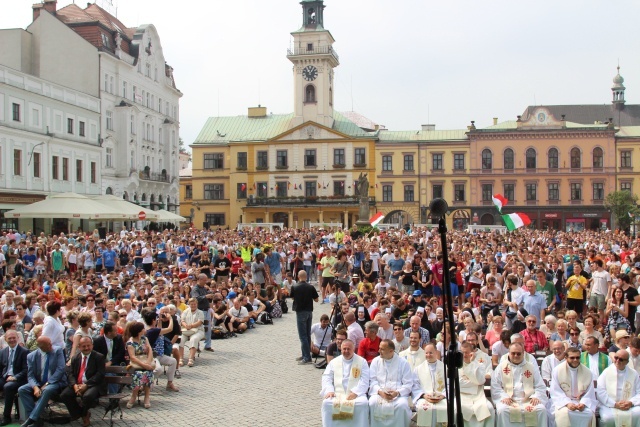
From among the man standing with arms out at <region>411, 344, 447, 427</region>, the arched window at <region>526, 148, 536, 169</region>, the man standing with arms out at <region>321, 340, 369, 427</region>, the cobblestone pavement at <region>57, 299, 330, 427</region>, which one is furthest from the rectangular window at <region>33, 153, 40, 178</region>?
the arched window at <region>526, 148, 536, 169</region>

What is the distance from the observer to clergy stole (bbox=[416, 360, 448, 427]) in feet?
29.2

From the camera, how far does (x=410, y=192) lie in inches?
2653

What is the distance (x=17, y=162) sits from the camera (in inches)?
1533

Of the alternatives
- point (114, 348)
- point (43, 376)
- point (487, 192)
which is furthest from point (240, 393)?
point (487, 192)

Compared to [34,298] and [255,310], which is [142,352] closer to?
[34,298]

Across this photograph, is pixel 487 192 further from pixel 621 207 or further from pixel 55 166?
pixel 55 166

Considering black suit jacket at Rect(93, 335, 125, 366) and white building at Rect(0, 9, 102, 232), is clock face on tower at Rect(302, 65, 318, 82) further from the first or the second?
black suit jacket at Rect(93, 335, 125, 366)

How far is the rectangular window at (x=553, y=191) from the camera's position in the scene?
216ft

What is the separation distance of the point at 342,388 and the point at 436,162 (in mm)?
59629

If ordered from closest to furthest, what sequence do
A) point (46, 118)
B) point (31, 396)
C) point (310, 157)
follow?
1. point (31, 396)
2. point (46, 118)
3. point (310, 157)

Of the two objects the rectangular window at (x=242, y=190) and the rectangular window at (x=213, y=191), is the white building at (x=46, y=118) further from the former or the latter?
the rectangular window at (x=213, y=191)

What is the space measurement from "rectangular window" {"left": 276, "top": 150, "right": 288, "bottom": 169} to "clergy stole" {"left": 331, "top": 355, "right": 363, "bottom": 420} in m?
60.4

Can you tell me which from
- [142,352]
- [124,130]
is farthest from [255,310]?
[124,130]

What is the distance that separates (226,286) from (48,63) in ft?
126
